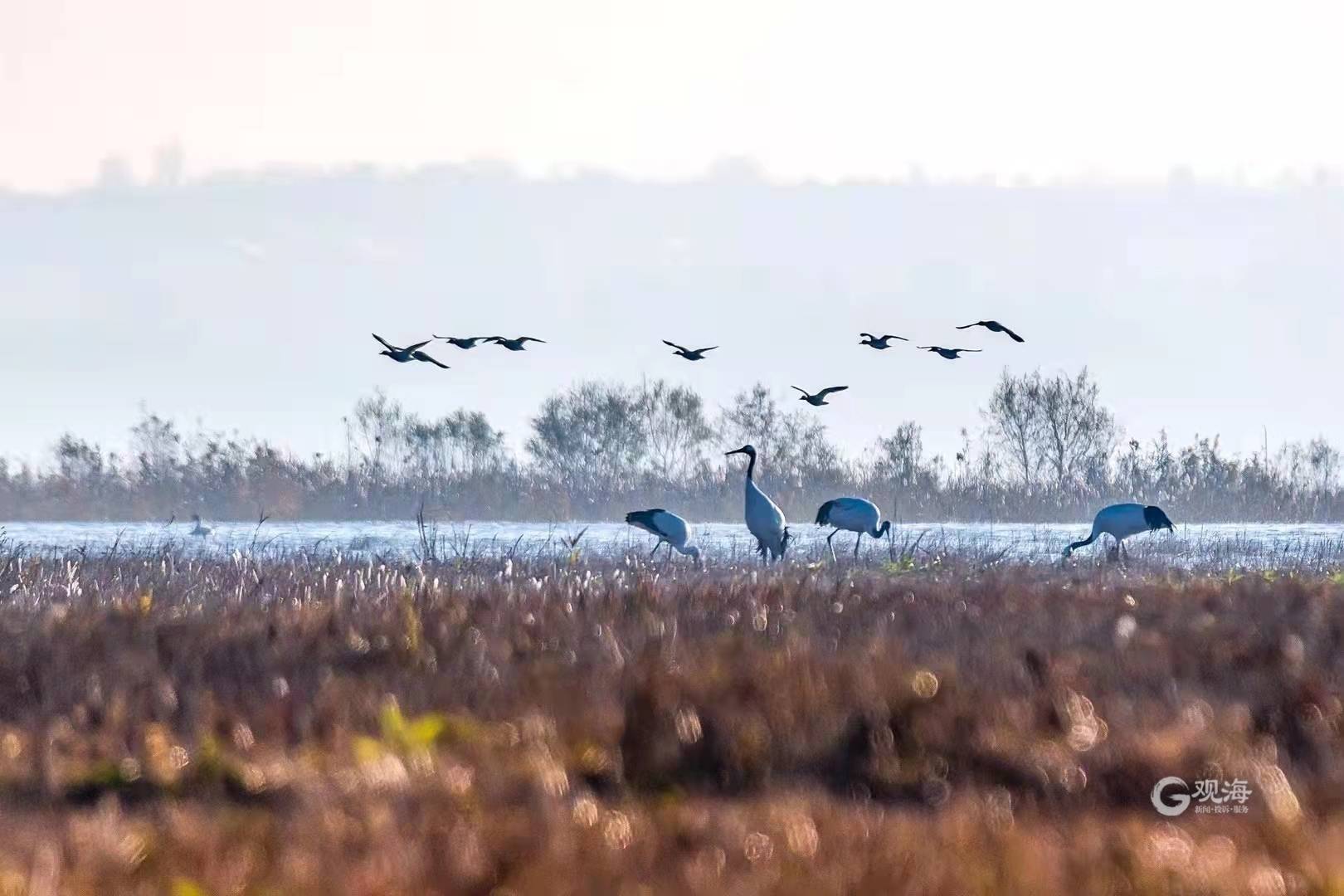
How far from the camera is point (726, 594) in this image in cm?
857

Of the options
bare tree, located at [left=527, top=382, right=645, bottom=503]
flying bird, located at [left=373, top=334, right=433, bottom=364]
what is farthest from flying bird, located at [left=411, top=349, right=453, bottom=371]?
bare tree, located at [left=527, top=382, right=645, bottom=503]

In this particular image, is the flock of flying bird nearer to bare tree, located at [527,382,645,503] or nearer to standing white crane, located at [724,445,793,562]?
standing white crane, located at [724,445,793,562]

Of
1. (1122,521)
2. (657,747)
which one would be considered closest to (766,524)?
(1122,521)

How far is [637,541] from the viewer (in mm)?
21969

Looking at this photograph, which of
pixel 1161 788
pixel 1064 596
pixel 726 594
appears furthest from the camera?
pixel 1064 596

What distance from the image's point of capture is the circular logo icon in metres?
3.97

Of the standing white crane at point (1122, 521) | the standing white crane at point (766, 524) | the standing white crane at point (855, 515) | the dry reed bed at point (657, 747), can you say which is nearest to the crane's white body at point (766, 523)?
the standing white crane at point (766, 524)

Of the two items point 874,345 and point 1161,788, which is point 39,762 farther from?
point 874,345

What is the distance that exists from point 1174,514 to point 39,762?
95.6ft

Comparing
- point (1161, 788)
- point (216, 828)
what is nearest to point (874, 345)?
point (1161, 788)

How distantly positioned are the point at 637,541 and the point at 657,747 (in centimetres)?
1759
